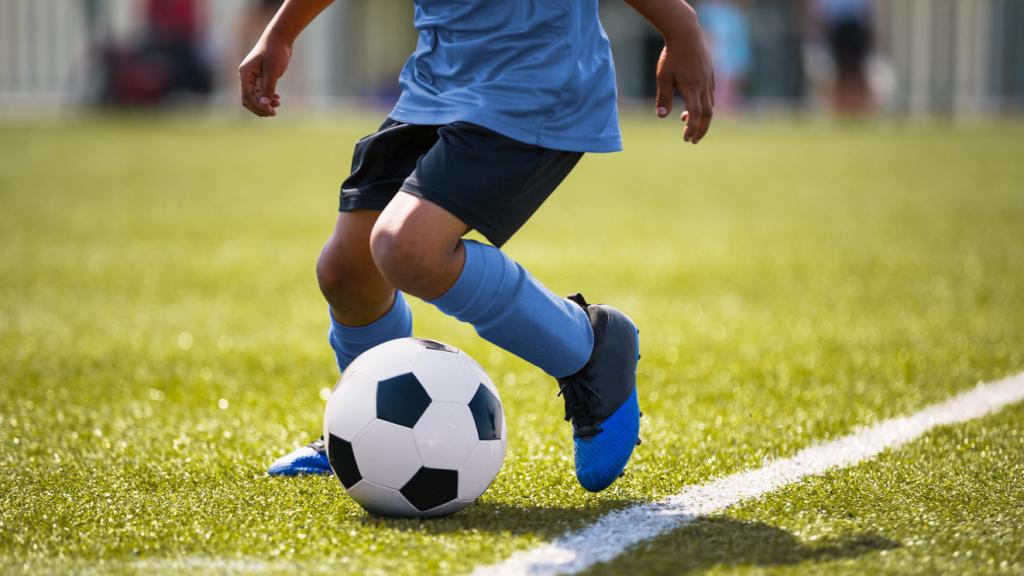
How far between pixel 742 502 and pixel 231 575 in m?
1.10

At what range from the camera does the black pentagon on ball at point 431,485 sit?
246 centimetres

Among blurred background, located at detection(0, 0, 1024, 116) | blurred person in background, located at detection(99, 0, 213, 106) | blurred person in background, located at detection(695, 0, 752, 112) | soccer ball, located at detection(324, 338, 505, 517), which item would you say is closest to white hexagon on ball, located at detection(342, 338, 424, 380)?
soccer ball, located at detection(324, 338, 505, 517)

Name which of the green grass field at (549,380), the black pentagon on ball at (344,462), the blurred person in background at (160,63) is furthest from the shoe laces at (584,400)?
the blurred person in background at (160,63)

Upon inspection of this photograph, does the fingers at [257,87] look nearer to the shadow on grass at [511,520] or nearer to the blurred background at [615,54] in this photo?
the shadow on grass at [511,520]

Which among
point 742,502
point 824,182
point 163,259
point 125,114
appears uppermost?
point 742,502

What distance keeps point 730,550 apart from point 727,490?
1.42ft

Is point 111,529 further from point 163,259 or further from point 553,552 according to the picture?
point 163,259

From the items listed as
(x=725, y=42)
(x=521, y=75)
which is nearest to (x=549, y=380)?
(x=521, y=75)

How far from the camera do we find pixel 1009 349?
174 inches

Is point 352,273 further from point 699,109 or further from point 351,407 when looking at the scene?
point 699,109

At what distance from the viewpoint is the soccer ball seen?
2.47 metres

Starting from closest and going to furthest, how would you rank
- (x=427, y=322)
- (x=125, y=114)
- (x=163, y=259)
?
(x=427, y=322)
(x=163, y=259)
(x=125, y=114)

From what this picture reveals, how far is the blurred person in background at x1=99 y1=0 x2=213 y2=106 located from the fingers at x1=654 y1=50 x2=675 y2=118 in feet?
66.1

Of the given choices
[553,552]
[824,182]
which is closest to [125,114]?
[824,182]
